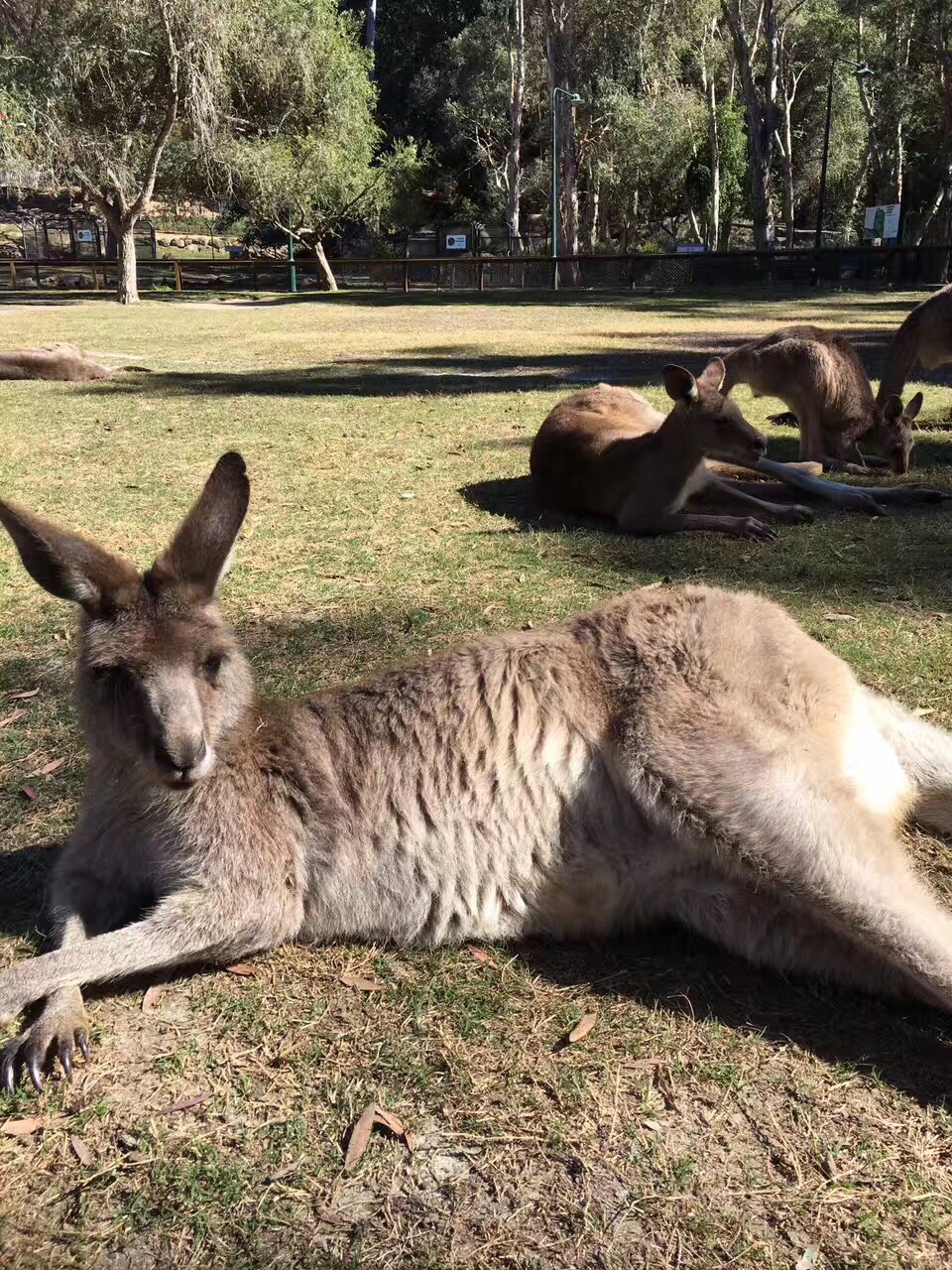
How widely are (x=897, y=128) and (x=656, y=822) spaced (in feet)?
139

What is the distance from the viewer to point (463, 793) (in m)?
2.56

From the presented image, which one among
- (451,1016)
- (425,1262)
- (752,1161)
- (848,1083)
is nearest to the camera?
(425,1262)

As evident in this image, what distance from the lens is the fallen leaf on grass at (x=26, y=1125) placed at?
2014 mm

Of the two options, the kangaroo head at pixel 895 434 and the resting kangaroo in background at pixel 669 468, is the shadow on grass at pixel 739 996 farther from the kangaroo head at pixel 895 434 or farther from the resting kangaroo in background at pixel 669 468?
the kangaroo head at pixel 895 434

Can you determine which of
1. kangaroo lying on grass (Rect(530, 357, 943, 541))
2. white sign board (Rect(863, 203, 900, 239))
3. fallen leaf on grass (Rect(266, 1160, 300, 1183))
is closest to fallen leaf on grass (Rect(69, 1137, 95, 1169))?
fallen leaf on grass (Rect(266, 1160, 300, 1183))

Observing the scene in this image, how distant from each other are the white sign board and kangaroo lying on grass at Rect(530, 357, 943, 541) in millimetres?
29075

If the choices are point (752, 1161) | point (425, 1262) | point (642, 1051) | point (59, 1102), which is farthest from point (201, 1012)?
point (752, 1161)

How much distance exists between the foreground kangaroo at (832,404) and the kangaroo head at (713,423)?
4.32 feet

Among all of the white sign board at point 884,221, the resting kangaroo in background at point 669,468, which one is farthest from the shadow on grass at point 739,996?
the white sign board at point 884,221

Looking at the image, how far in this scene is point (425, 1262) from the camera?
5.66ft

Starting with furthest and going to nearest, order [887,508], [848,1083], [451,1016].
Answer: [887,508]
[451,1016]
[848,1083]

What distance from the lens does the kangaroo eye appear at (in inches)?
96.9

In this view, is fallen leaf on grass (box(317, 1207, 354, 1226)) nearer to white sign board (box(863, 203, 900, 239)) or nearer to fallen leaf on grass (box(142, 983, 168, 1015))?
fallen leaf on grass (box(142, 983, 168, 1015))

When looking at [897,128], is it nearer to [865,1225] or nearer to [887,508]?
[887,508]
